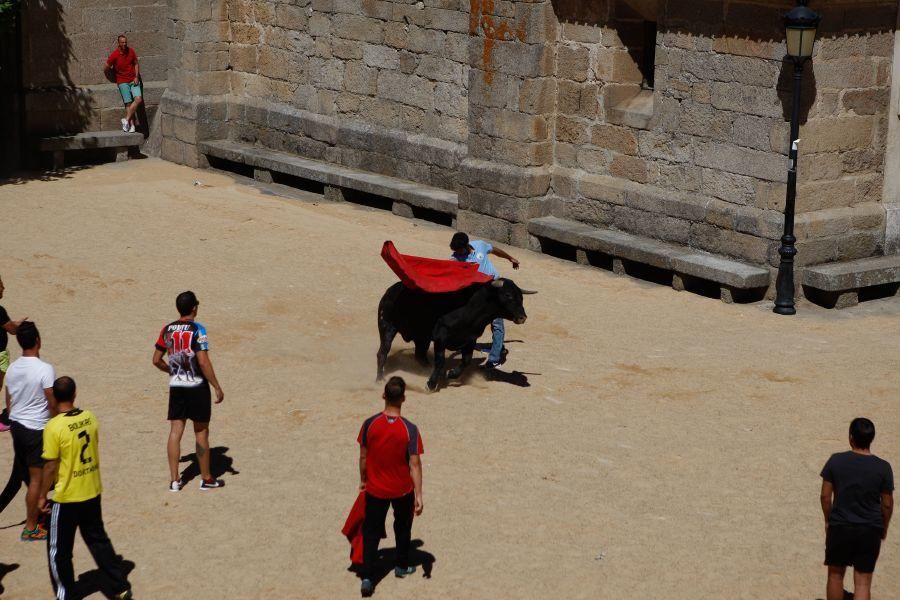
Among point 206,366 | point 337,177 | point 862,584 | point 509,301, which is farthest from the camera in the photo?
point 337,177

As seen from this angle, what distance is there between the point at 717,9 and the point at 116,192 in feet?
29.5

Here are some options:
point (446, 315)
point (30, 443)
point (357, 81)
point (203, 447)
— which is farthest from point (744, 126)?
point (30, 443)

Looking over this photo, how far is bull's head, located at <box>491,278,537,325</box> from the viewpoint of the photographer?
1226cm

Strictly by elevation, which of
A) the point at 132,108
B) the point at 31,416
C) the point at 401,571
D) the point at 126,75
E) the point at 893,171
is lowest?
the point at 401,571

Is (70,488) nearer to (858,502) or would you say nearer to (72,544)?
(72,544)

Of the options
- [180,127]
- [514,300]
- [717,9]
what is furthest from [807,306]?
[180,127]

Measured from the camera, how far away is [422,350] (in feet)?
43.0

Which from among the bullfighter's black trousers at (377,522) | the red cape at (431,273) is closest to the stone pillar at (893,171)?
the red cape at (431,273)

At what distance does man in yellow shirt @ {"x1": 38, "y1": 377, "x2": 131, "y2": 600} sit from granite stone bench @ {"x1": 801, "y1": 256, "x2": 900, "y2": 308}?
898 cm

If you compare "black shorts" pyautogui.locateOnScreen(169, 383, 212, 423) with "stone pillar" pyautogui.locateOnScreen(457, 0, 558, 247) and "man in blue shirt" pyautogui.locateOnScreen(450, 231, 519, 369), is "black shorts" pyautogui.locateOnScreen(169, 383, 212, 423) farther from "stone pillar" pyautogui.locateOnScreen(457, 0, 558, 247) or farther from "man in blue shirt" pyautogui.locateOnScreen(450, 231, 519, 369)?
"stone pillar" pyautogui.locateOnScreen(457, 0, 558, 247)

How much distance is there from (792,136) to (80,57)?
12496mm

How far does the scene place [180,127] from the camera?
74.3 feet

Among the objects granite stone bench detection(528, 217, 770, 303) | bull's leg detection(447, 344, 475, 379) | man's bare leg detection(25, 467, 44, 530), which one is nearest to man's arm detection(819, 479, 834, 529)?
man's bare leg detection(25, 467, 44, 530)

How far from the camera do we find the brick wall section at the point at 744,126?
49.9 ft
